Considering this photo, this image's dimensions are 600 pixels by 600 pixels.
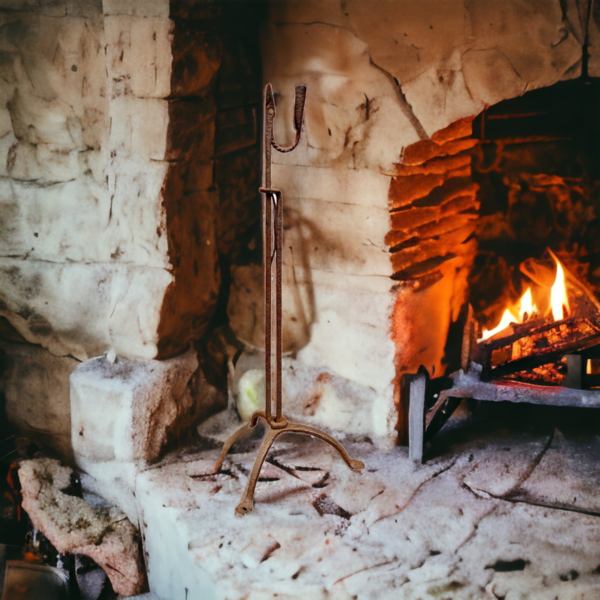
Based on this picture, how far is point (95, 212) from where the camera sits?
2.68m

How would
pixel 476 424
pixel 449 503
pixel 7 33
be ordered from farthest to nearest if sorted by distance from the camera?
pixel 476 424 < pixel 7 33 < pixel 449 503

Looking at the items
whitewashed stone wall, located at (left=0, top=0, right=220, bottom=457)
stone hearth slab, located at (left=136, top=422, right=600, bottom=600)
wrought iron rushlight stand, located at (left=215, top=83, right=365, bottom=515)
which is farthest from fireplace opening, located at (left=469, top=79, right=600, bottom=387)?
whitewashed stone wall, located at (left=0, top=0, right=220, bottom=457)

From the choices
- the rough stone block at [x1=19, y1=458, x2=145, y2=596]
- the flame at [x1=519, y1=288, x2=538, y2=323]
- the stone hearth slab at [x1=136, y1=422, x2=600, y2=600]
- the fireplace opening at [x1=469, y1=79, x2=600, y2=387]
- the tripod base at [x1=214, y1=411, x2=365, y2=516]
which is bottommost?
the rough stone block at [x1=19, y1=458, x2=145, y2=596]

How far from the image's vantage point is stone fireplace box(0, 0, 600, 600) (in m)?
2.27

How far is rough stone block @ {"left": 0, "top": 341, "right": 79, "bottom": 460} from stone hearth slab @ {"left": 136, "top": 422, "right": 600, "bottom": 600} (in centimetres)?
65

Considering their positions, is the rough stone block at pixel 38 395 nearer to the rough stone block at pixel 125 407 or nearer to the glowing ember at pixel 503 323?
the rough stone block at pixel 125 407

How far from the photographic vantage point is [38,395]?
302cm

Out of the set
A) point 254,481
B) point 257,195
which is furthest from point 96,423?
point 257,195

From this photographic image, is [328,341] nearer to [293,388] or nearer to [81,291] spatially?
[293,388]

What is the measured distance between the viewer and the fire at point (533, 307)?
2590 mm

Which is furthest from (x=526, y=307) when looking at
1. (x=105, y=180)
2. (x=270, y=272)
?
(x=105, y=180)

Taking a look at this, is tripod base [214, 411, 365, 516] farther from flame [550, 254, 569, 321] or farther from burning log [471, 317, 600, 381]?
flame [550, 254, 569, 321]

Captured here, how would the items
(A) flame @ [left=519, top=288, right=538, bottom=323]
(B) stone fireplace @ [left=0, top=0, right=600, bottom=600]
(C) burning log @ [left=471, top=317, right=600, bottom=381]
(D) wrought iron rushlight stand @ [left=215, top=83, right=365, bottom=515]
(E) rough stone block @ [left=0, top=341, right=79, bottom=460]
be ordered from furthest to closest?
(E) rough stone block @ [left=0, top=341, right=79, bottom=460] < (A) flame @ [left=519, top=288, right=538, bottom=323] < (C) burning log @ [left=471, top=317, right=600, bottom=381] < (B) stone fireplace @ [left=0, top=0, right=600, bottom=600] < (D) wrought iron rushlight stand @ [left=215, top=83, right=365, bottom=515]

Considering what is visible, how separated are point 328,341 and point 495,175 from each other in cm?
94
